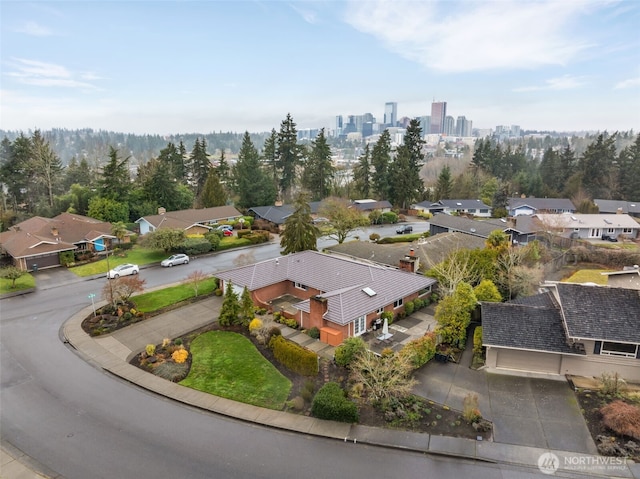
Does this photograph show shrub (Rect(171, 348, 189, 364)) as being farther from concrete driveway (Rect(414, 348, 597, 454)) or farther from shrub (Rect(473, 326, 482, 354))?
shrub (Rect(473, 326, 482, 354))

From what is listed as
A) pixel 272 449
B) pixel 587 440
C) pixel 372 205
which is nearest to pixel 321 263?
pixel 272 449

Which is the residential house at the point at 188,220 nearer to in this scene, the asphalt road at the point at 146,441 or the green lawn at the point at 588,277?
the asphalt road at the point at 146,441

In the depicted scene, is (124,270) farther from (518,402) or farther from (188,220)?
(518,402)

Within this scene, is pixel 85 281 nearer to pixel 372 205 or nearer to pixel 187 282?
pixel 187 282

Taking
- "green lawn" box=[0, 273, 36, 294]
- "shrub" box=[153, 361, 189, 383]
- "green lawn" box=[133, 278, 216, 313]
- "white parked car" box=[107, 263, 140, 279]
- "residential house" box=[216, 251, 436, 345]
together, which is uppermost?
"residential house" box=[216, 251, 436, 345]

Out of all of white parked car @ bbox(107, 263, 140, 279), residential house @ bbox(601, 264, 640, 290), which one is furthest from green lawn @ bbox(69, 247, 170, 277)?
residential house @ bbox(601, 264, 640, 290)

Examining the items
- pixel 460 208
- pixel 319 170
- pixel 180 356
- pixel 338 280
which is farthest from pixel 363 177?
pixel 180 356
